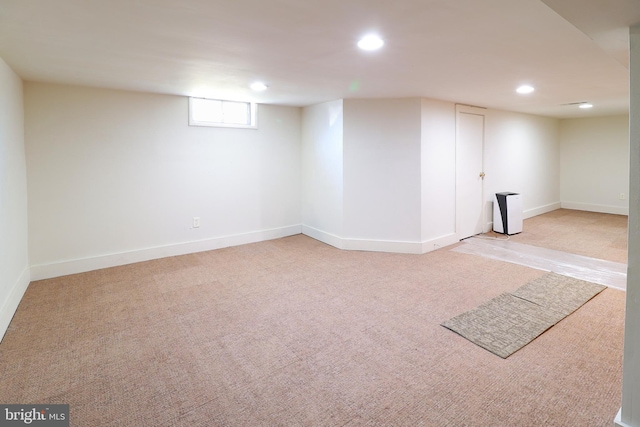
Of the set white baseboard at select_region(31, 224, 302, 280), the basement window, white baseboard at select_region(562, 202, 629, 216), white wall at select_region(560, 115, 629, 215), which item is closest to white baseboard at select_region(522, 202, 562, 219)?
white baseboard at select_region(562, 202, 629, 216)

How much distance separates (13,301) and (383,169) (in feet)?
13.7

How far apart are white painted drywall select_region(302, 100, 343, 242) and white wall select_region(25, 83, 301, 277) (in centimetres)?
26

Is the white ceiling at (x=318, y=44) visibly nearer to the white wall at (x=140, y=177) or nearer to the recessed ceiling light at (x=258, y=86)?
the recessed ceiling light at (x=258, y=86)

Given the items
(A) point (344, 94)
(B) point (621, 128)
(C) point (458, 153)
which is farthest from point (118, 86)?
(B) point (621, 128)

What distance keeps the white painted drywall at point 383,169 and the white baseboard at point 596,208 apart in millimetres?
5534

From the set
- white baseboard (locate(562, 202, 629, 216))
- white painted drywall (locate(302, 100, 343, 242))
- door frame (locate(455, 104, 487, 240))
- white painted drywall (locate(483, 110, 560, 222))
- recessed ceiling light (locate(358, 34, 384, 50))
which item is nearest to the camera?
recessed ceiling light (locate(358, 34, 384, 50))

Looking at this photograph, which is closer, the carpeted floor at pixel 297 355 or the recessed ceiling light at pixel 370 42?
the carpeted floor at pixel 297 355

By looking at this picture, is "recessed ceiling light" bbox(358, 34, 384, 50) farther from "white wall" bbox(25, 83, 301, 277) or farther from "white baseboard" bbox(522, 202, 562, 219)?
"white baseboard" bbox(522, 202, 562, 219)

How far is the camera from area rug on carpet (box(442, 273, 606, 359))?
8.09 ft

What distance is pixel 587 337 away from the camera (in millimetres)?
2510

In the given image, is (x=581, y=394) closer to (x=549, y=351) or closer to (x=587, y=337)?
(x=549, y=351)

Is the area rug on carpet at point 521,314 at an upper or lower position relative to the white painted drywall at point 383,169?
lower

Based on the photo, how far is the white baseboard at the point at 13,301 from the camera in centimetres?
259

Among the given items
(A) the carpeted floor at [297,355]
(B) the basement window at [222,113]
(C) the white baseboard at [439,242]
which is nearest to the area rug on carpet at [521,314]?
(A) the carpeted floor at [297,355]
